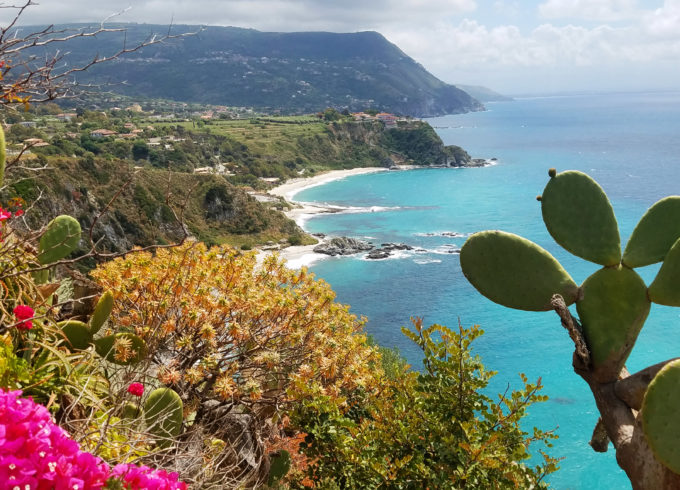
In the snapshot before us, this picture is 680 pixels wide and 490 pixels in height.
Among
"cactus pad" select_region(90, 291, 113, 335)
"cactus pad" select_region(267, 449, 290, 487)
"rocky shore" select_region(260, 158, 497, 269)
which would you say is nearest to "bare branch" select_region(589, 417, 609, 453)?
"cactus pad" select_region(90, 291, 113, 335)

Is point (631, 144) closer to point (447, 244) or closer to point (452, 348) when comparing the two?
point (447, 244)

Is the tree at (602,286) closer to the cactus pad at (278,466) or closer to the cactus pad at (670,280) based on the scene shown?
the cactus pad at (670,280)

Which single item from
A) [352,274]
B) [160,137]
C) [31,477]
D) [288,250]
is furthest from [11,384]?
[160,137]

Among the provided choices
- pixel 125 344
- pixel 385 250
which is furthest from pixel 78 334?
pixel 385 250

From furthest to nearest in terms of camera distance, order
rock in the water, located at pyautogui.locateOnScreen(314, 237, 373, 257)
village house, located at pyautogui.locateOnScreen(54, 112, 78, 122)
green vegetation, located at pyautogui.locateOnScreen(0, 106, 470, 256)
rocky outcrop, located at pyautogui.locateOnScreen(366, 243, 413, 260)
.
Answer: village house, located at pyautogui.locateOnScreen(54, 112, 78, 122), rock in the water, located at pyautogui.locateOnScreen(314, 237, 373, 257), rocky outcrop, located at pyautogui.locateOnScreen(366, 243, 413, 260), green vegetation, located at pyautogui.locateOnScreen(0, 106, 470, 256)

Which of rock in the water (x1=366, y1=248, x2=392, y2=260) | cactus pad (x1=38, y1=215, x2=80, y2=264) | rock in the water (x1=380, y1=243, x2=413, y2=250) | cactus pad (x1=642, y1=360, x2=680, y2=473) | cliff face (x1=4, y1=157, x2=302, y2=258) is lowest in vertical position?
rock in the water (x1=366, y1=248, x2=392, y2=260)

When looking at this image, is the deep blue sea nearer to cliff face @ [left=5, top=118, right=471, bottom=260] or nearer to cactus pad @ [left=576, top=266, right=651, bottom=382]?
cactus pad @ [left=576, top=266, right=651, bottom=382]
